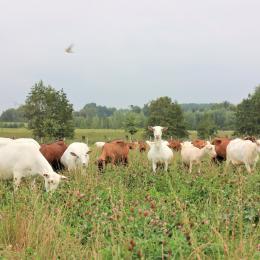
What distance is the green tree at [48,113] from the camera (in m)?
53.9

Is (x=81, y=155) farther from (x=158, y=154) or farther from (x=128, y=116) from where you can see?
(x=128, y=116)

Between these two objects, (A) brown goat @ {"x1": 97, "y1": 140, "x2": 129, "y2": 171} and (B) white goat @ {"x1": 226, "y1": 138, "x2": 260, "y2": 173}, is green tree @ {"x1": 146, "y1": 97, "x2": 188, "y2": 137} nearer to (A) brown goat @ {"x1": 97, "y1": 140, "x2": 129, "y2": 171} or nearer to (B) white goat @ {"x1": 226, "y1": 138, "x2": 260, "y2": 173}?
(A) brown goat @ {"x1": 97, "y1": 140, "x2": 129, "y2": 171}

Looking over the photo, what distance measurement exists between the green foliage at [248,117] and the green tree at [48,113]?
2266 centimetres

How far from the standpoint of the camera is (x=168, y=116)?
212 feet

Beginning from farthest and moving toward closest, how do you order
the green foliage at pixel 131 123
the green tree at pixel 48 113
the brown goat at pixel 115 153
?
1. the green foliage at pixel 131 123
2. the green tree at pixel 48 113
3. the brown goat at pixel 115 153

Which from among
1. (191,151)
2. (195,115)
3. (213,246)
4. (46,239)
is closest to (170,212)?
(213,246)

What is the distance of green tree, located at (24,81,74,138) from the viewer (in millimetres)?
53906

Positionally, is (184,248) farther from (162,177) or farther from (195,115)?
(195,115)

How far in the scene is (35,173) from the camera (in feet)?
36.6

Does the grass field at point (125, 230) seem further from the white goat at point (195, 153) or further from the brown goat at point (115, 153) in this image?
the white goat at point (195, 153)

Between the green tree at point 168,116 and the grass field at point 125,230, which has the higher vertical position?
the green tree at point 168,116

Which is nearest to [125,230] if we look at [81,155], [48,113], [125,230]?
[125,230]

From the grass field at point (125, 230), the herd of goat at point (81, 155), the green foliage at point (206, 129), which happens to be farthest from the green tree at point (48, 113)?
Result: the grass field at point (125, 230)

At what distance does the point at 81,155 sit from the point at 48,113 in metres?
42.3
